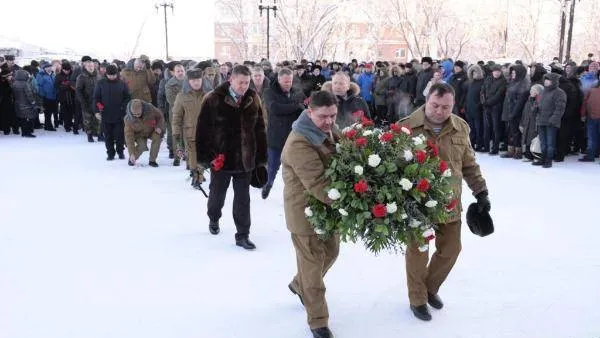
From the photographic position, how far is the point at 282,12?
33906mm

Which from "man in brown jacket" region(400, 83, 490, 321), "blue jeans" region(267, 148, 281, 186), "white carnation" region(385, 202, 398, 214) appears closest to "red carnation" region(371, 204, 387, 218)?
"white carnation" region(385, 202, 398, 214)

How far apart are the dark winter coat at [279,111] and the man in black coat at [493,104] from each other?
568cm

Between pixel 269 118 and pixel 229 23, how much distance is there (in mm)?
36381

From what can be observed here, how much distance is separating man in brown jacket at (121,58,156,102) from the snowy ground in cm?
428

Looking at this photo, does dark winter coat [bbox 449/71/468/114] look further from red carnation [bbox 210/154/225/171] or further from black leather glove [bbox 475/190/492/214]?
black leather glove [bbox 475/190/492/214]

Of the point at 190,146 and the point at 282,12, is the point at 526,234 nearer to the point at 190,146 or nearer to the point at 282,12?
the point at 190,146

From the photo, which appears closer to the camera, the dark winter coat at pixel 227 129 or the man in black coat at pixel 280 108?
the dark winter coat at pixel 227 129

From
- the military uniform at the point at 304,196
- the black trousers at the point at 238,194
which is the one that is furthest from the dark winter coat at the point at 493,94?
the military uniform at the point at 304,196

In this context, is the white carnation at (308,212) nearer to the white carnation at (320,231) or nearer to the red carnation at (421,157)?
the white carnation at (320,231)

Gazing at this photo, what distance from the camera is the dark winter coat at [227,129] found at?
5762mm

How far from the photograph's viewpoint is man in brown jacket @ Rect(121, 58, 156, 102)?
1251 cm

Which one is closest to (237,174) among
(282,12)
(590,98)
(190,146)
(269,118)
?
(269,118)

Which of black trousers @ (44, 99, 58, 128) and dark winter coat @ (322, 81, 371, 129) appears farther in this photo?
black trousers @ (44, 99, 58, 128)

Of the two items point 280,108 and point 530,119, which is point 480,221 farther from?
point 530,119
